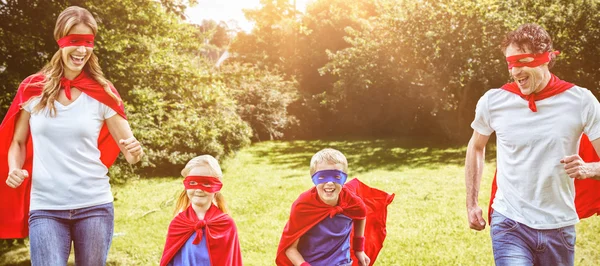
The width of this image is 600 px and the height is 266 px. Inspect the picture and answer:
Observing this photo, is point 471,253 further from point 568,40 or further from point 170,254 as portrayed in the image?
point 568,40

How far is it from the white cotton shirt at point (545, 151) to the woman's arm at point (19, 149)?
3.19m

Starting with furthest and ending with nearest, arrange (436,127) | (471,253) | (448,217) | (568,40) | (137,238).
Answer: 1. (436,127)
2. (568,40)
3. (448,217)
4. (137,238)
5. (471,253)

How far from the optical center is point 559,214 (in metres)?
3.51

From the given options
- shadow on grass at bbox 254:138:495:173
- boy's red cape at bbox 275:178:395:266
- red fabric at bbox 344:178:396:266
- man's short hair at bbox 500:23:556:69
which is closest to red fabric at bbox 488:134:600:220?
man's short hair at bbox 500:23:556:69

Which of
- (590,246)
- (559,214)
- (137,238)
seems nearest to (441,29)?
(590,246)

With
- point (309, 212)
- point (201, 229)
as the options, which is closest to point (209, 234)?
point (201, 229)

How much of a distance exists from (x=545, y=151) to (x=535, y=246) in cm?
62

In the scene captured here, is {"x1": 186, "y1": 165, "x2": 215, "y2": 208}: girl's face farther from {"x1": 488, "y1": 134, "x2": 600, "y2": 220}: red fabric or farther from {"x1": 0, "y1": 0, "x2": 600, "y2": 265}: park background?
{"x1": 0, "y1": 0, "x2": 600, "y2": 265}: park background

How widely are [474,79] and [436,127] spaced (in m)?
6.90

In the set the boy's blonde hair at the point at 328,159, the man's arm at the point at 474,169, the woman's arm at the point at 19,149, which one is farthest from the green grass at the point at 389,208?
the woman's arm at the point at 19,149

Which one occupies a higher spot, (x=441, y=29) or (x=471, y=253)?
(x=441, y=29)

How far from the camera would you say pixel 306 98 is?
3014 centimetres

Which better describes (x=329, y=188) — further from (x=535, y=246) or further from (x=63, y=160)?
(x=63, y=160)

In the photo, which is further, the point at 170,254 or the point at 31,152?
the point at 170,254
